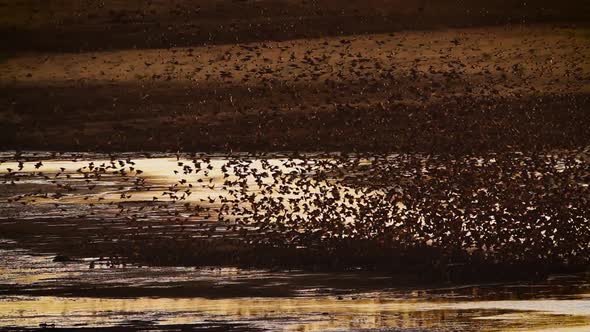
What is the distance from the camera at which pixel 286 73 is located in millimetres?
35500

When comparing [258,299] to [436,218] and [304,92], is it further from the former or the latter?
[304,92]

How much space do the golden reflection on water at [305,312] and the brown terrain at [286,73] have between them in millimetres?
10819

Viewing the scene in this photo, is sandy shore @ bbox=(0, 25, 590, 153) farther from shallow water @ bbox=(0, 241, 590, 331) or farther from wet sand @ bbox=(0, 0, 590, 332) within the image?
shallow water @ bbox=(0, 241, 590, 331)

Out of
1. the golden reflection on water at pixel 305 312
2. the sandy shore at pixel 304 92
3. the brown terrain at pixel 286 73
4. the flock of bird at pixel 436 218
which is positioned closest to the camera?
the golden reflection on water at pixel 305 312

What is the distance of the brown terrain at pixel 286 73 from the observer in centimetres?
3098

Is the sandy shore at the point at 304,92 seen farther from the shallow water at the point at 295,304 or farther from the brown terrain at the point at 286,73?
the shallow water at the point at 295,304

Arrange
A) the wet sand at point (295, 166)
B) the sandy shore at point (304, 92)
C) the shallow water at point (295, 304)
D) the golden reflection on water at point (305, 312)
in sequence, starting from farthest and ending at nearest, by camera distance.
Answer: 1. the sandy shore at point (304, 92)
2. the wet sand at point (295, 166)
3. the shallow water at point (295, 304)
4. the golden reflection on water at point (305, 312)

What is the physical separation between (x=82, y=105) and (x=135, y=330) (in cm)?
2098

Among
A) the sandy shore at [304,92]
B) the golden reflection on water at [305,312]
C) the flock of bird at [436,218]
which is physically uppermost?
the sandy shore at [304,92]

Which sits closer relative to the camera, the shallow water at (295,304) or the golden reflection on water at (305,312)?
the golden reflection on water at (305,312)

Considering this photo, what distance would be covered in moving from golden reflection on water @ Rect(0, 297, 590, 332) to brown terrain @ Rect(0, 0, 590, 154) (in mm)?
10819

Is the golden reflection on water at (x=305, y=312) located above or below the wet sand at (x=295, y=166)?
below

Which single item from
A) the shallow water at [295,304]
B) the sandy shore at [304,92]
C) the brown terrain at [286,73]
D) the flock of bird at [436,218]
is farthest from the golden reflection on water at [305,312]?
the sandy shore at [304,92]

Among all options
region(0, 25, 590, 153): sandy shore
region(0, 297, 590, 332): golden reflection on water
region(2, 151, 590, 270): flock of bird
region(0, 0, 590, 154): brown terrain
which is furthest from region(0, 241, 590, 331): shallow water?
region(0, 25, 590, 153): sandy shore
